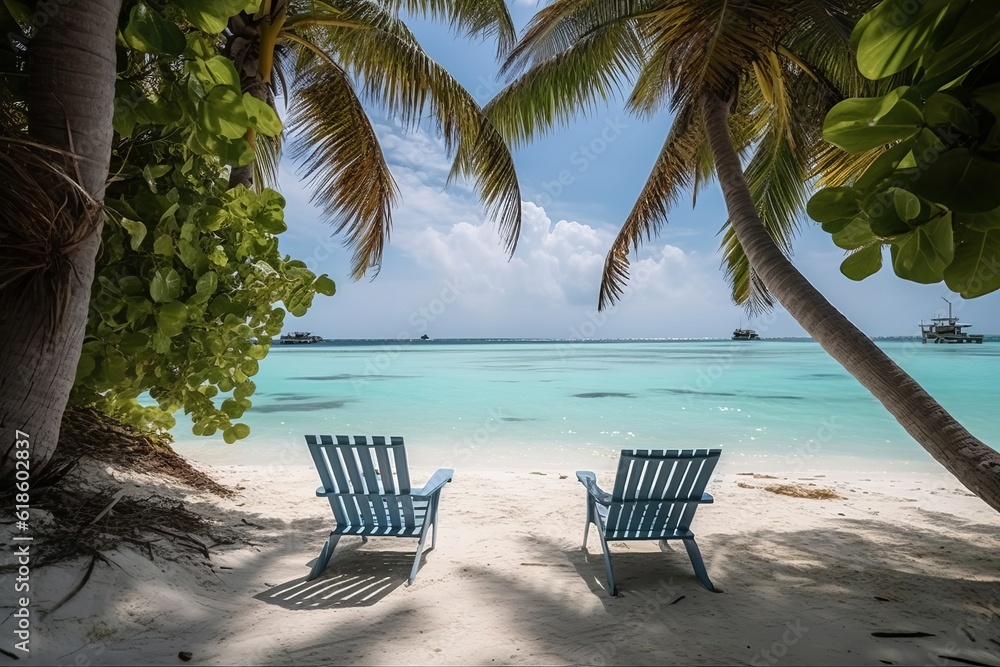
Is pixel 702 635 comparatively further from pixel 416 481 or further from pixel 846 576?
pixel 416 481

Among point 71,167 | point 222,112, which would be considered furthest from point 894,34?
point 71,167

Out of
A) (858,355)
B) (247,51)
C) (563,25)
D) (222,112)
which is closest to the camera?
(222,112)

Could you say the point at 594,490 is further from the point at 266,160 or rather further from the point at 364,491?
the point at 266,160

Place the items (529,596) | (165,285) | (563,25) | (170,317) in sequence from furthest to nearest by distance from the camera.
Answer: (563,25) < (529,596) < (170,317) < (165,285)

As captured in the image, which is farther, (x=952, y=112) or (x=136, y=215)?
(x=136, y=215)

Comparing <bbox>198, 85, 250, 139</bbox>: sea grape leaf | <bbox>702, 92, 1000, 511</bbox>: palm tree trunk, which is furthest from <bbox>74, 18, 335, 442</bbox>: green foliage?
<bbox>702, 92, 1000, 511</bbox>: palm tree trunk

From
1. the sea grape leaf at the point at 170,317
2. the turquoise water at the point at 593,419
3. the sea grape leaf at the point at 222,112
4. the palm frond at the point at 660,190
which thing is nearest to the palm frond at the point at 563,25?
the palm frond at the point at 660,190

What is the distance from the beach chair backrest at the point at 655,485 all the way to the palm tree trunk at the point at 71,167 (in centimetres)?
297

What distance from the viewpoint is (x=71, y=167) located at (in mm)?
1997

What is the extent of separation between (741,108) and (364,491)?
7583 millimetres

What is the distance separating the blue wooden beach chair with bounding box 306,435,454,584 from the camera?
348 cm

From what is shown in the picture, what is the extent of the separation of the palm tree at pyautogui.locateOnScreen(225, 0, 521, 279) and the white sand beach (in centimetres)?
369

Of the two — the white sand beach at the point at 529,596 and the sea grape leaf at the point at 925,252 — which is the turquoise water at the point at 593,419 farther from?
the sea grape leaf at the point at 925,252

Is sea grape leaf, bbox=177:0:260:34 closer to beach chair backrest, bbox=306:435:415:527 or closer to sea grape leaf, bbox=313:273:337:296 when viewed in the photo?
sea grape leaf, bbox=313:273:337:296
